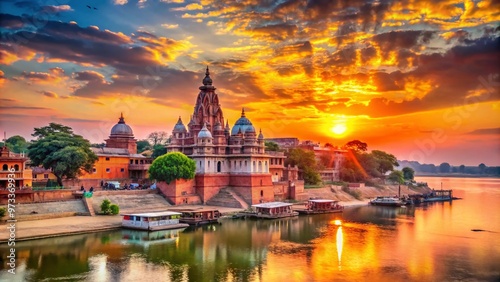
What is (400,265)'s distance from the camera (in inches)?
969

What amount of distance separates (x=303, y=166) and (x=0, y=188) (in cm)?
3912

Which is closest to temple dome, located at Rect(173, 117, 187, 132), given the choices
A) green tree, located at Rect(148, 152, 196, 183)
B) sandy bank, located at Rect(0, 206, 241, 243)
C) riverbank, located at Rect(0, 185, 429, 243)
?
green tree, located at Rect(148, 152, 196, 183)

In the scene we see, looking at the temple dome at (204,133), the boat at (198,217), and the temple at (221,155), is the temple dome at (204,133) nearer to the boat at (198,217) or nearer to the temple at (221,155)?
the temple at (221,155)

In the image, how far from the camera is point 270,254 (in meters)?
26.9

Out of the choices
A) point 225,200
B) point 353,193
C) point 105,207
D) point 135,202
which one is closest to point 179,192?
point 135,202

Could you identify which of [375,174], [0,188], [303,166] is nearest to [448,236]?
[303,166]

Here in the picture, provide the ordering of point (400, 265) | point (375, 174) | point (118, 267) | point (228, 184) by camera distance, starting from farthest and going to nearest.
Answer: point (375, 174)
point (228, 184)
point (400, 265)
point (118, 267)

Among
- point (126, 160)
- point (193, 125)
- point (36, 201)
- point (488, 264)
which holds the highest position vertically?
point (193, 125)

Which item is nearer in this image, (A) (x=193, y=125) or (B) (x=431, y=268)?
(B) (x=431, y=268)

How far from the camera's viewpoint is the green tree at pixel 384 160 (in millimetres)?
84894

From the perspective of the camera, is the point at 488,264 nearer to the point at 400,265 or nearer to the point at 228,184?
the point at 400,265

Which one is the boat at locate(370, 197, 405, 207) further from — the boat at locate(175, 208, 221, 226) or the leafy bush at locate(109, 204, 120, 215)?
the leafy bush at locate(109, 204, 120, 215)

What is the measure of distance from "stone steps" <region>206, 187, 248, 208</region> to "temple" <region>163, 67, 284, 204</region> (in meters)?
0.53

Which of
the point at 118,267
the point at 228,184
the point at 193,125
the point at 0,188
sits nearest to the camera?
the point at 118,267
